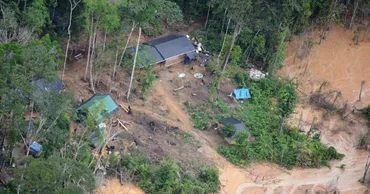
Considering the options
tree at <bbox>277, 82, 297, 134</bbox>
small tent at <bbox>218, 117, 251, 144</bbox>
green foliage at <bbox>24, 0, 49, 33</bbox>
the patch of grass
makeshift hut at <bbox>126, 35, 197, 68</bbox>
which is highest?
green foliage at <bbox>24, 0, 49, 33</bbox>

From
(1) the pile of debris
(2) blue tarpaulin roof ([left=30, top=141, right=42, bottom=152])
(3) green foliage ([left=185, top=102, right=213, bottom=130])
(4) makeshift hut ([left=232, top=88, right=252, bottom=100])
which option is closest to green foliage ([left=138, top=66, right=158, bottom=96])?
(3) green foliage ([left=185, top=102, right=213, bottom=130])

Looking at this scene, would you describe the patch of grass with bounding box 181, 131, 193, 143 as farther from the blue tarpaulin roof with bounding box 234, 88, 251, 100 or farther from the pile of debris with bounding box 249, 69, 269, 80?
the pile of debris with bounding box 249, 69, 269, 80

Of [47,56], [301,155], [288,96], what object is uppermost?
[47,56]

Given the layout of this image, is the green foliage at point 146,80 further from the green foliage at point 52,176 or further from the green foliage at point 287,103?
the green foliage at point 52,176

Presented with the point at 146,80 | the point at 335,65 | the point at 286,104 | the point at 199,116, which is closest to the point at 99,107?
the point at 146,80

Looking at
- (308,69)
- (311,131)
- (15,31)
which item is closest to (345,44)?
(308,69)

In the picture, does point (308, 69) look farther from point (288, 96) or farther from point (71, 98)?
point (71, 98)
